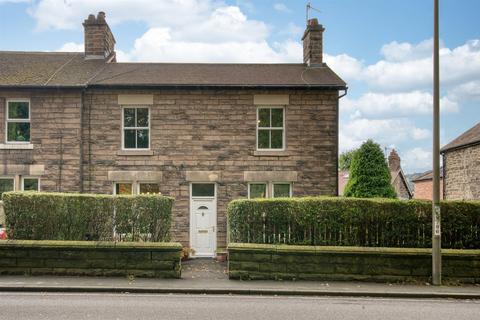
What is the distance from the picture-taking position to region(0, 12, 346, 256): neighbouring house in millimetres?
17984

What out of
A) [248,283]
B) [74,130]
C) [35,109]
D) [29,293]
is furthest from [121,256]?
[35,109]

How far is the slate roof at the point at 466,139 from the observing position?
78.0ft

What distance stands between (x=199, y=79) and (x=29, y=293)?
1061 cm

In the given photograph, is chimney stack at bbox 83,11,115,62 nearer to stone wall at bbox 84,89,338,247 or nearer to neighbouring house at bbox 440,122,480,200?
stone wall at bbox 84,89,338,247

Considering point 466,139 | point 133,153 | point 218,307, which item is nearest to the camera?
point 218,307

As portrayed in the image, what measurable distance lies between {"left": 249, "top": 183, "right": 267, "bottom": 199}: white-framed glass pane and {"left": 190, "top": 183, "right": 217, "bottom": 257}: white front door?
1.45 metres

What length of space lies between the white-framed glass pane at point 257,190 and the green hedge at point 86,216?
5.33 m

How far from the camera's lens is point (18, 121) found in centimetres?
1808

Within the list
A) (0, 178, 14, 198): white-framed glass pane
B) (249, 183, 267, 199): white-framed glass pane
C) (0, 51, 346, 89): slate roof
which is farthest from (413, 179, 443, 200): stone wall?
(0, 178, 14, 198): white-framed glass pane

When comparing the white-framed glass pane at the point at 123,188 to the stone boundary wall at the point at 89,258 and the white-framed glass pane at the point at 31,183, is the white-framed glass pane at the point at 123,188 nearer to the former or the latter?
the white-framed glass pane at the point at 31,183

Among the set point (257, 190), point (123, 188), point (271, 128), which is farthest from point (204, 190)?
point (271, 128)

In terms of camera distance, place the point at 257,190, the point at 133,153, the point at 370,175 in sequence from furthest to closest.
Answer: the point at 257,190, the point at 133,153, the point at 370,175

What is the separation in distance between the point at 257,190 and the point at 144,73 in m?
6.65

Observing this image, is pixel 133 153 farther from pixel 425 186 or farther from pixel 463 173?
pixel 425 186
